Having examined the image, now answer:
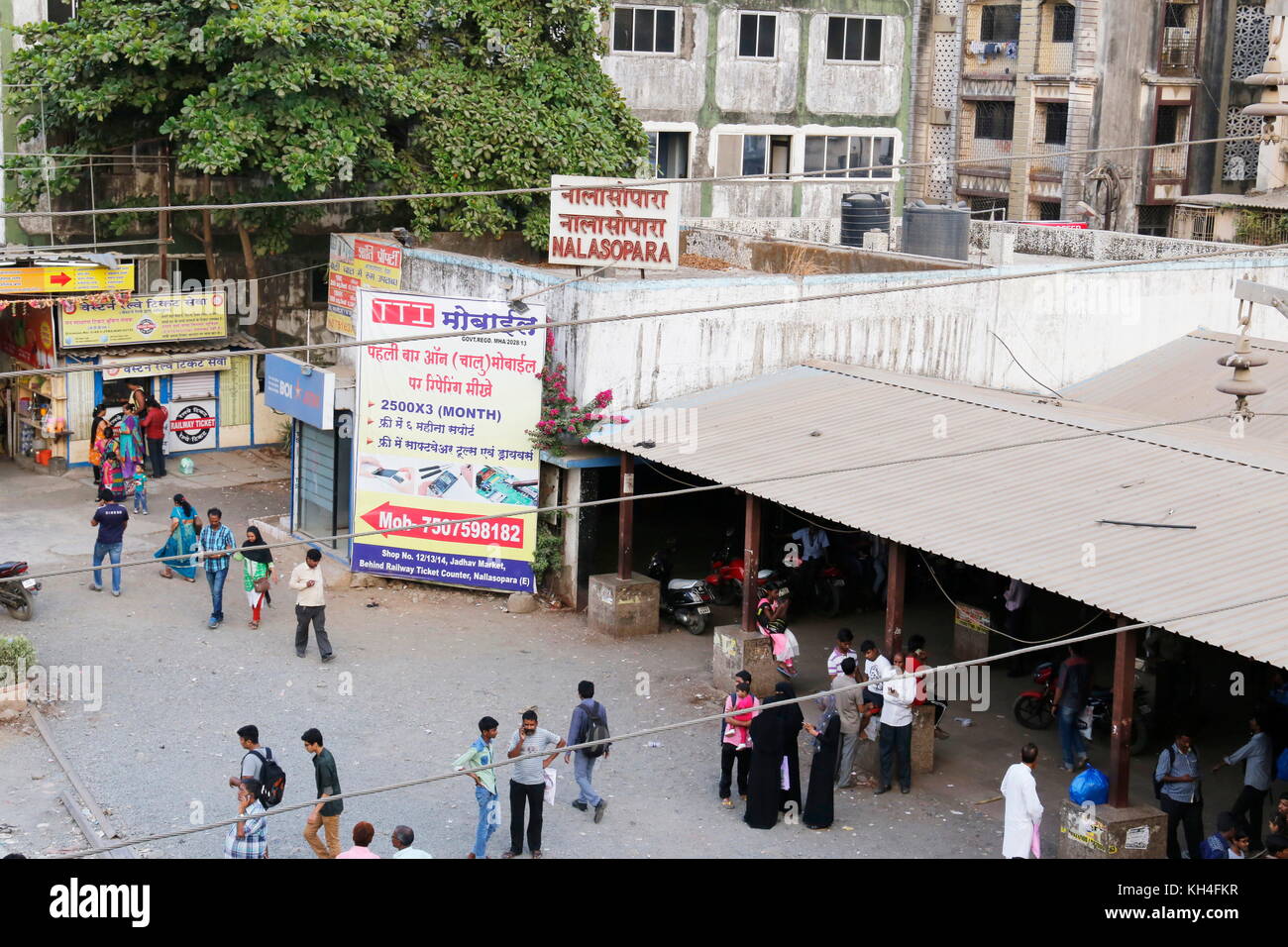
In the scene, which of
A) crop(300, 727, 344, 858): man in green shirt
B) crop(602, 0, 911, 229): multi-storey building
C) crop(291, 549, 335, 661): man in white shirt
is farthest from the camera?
crop(602, 0, 911, 229): multi-storey building

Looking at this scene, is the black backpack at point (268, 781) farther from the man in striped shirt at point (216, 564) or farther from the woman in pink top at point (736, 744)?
the man in striped shirt at point (216, 564)

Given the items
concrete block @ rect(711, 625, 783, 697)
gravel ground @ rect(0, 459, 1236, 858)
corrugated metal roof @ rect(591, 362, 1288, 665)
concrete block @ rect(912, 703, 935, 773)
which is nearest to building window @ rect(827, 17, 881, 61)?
corrugated metal roof @ rect(591, 362, 1288, 665)

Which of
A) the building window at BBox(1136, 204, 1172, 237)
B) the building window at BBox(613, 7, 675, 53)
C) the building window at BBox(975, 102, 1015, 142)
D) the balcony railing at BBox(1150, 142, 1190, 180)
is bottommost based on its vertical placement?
the building window at BBox(1136, 204, 1172, 237)

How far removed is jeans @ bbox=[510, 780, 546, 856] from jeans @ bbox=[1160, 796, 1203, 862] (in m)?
5.50

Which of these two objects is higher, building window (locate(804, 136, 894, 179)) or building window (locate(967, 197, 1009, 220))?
building window (locate(804, 136, 894, 179))

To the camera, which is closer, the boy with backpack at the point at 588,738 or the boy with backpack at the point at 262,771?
the boy with backpack at the point at 262,771

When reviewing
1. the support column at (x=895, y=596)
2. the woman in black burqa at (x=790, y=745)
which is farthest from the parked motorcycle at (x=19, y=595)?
the support column at (x=895, y=596)

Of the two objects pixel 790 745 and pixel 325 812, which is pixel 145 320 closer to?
pixel 325 812

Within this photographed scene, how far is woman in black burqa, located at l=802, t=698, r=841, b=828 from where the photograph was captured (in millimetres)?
14688

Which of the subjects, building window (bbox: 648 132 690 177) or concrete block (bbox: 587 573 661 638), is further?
building window (bbox: 648 132 690 177)

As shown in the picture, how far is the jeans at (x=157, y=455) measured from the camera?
86.6 feet

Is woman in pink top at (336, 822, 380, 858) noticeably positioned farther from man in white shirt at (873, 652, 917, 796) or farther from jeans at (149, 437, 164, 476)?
jeans at (149, 437, 164, 476)

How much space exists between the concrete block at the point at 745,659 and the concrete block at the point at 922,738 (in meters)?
2.57
